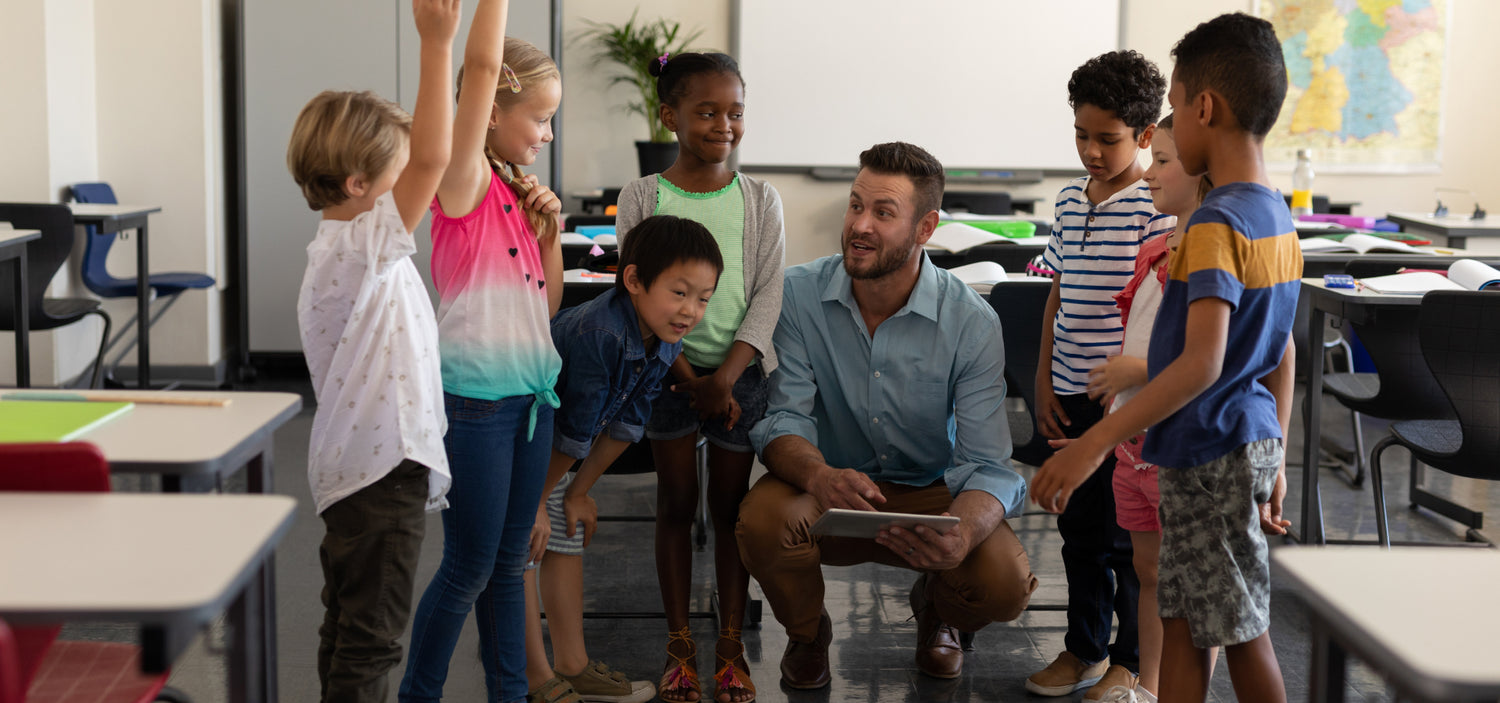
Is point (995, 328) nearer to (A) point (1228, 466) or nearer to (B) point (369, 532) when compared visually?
(A) point (1228, 466)

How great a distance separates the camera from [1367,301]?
2.84 metres

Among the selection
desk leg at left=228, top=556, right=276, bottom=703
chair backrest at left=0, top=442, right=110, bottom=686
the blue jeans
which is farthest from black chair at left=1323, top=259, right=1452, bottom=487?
chair backrest at left=0, top=442, right=110, bottom=686

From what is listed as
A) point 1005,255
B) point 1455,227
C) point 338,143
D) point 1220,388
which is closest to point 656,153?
point 1005,255

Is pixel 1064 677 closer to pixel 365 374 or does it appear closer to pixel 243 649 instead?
pixel 365 374

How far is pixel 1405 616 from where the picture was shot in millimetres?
998

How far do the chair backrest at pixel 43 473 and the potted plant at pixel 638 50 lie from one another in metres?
4.89

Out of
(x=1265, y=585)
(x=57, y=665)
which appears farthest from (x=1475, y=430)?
(x=57, y=665)

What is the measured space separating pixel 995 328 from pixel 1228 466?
2.32ft

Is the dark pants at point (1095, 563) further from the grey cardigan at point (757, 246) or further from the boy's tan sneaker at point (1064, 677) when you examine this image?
the grey cardigan at point (757, 246)

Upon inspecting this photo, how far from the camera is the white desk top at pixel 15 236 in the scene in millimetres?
3350

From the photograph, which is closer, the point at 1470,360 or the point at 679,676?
the point at 679,676

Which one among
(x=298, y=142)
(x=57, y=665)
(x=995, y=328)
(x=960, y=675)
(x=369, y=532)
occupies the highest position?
(x=298, y=142)

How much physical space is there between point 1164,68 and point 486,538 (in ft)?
19.0

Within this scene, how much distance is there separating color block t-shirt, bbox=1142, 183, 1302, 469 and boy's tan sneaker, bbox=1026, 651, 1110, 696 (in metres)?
0.80
